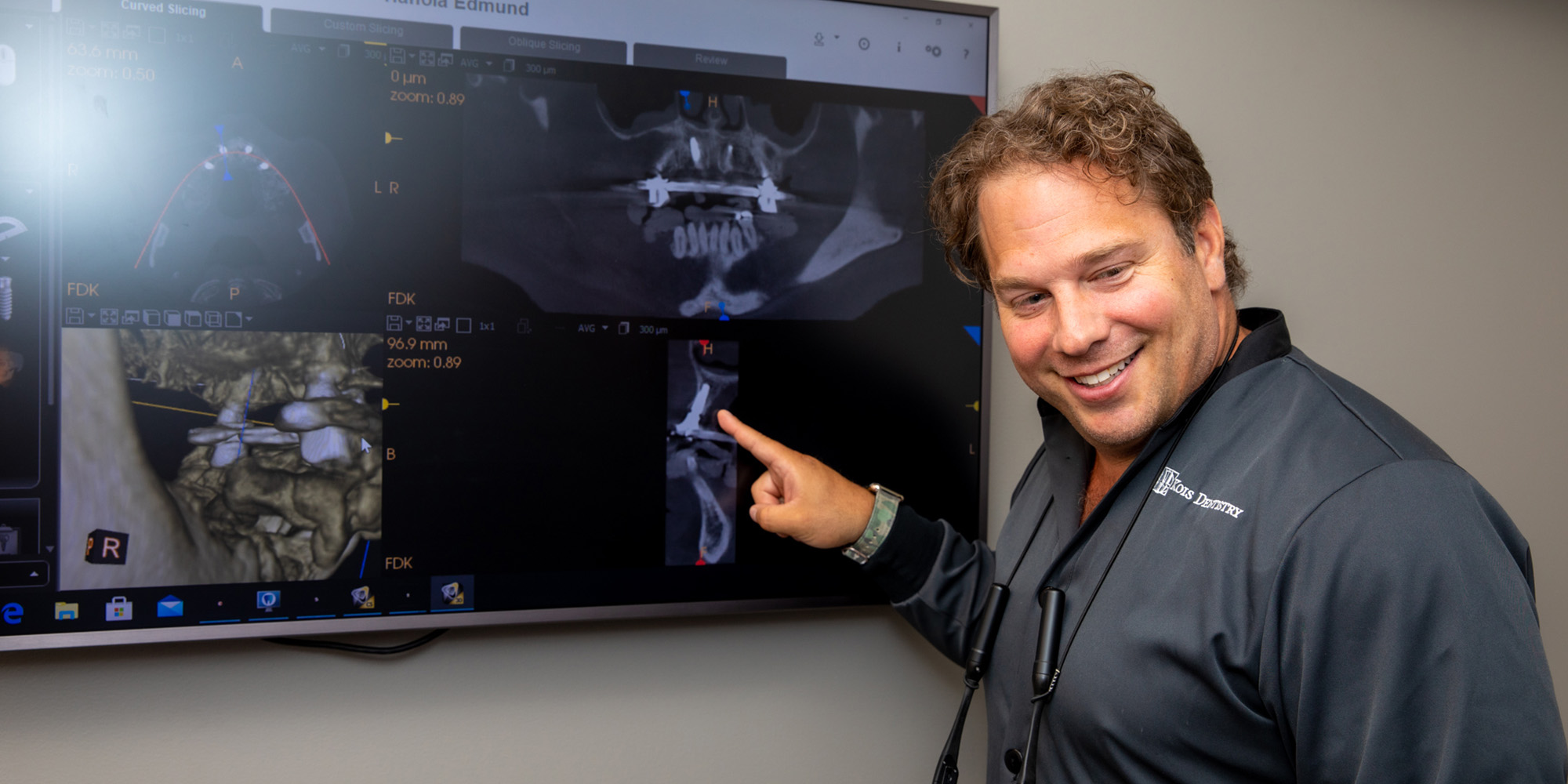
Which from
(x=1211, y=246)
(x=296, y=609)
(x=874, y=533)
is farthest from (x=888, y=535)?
(x=296, y=609)

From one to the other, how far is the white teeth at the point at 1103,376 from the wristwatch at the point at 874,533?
42 centimetres

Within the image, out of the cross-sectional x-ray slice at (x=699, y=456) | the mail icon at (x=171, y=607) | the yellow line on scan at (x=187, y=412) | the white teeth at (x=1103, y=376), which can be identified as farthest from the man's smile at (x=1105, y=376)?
the mail icon at (x=171, y=607)

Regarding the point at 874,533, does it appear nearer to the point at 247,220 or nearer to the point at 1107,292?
the point at 1107,292

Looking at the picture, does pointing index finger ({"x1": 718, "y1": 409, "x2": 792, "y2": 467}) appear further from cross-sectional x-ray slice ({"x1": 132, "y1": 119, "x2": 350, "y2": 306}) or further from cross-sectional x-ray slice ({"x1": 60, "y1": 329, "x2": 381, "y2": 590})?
cross-sectional x-ray slice ({"x1": 132, "y1": 119, "x2": 350, "y2": 306})

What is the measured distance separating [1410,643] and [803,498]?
771mm

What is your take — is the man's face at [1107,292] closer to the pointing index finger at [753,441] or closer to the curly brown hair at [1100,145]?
the curly brown hair at [1100,145]

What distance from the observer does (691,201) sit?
140 cm

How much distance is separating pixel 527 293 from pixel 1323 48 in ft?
5.22

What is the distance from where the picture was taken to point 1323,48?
5.66 ft

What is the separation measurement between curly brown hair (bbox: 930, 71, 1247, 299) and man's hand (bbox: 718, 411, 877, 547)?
1.44 feet

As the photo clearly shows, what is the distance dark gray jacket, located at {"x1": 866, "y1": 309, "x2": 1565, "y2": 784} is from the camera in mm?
759

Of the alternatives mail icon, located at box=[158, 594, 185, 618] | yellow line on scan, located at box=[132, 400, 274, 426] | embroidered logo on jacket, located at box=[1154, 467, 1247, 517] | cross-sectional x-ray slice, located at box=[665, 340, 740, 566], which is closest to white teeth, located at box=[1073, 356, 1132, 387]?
embroidered logo on jacket, located at box=[1154, 467, 1247, 517]

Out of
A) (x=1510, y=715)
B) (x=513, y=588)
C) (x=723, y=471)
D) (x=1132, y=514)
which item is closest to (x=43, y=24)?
(x=513, y=588)

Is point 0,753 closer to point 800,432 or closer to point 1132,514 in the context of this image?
point 800,432
